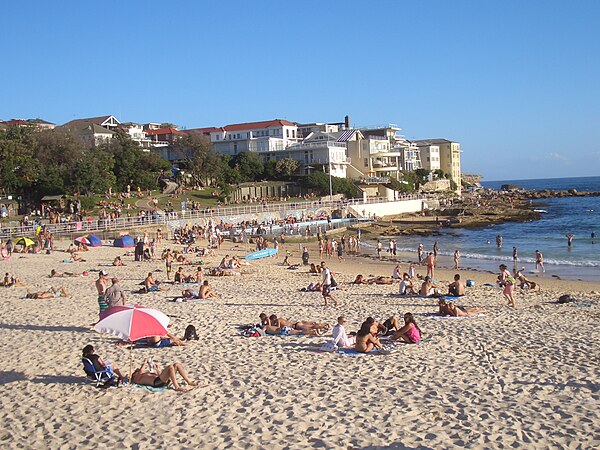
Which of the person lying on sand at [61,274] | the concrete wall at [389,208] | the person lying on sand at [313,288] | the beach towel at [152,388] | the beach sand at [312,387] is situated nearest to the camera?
the beach sand at [312,387]

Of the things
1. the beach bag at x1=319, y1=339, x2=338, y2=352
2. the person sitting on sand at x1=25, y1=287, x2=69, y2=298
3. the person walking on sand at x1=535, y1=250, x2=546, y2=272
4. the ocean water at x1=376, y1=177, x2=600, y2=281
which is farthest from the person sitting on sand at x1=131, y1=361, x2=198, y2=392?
the person walking on sand at x1=535, y1=250, x2=546, y2=272

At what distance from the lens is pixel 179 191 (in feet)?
191

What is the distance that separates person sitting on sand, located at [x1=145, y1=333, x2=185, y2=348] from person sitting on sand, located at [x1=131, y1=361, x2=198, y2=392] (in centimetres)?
201

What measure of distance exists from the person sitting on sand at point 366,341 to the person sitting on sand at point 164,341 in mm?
3401

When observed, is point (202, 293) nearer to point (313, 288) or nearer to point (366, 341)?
point (313, 288)

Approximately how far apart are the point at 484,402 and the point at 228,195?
166 feet

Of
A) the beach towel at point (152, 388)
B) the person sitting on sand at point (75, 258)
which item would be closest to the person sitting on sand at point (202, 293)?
the beach towel at point (152, 388)

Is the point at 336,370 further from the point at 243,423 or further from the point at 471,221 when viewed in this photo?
the point at 471,221

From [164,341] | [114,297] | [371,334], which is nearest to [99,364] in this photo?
[164,341]

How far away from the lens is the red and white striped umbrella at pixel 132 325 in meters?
8.82

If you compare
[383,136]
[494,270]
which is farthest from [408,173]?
[494,270]

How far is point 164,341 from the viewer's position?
11172 millimetres

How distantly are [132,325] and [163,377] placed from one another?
0.92m

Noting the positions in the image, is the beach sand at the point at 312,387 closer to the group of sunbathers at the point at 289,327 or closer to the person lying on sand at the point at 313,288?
the group of sunbathers at the point at 289,327
